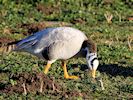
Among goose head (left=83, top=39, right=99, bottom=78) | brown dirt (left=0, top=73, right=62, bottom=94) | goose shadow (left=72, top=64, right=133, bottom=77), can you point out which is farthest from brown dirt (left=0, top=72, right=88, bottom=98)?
goose shadow (left=72, top=64, right=133, bottom=77)

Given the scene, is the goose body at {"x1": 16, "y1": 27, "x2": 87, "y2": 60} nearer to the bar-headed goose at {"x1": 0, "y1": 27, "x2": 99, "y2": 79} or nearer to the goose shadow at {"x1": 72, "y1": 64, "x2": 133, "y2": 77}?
the bar-headed goose at {"x1": 0, "y1": 27, "x2": 99, "y2": 79}

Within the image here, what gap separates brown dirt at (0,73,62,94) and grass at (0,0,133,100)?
4.0 inches

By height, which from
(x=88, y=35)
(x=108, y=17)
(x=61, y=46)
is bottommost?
(x=61, y=46)

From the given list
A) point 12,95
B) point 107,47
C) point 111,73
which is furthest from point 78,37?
point 107,47

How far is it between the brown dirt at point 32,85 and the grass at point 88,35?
0.10m

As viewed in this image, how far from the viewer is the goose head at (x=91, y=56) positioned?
9695 mm

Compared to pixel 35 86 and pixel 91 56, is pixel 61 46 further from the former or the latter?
pixel 35 86

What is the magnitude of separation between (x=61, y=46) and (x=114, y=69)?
5.07 feet

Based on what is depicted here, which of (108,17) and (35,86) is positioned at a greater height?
(108,17)

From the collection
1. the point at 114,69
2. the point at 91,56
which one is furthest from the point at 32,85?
the point at 114,69

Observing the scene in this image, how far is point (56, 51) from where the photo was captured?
968cm

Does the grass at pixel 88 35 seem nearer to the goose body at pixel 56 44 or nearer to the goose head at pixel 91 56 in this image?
the goose head at pixel 91 56

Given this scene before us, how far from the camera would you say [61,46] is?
966 centimetres

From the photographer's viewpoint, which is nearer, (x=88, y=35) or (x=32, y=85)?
(x=32, y=85)
